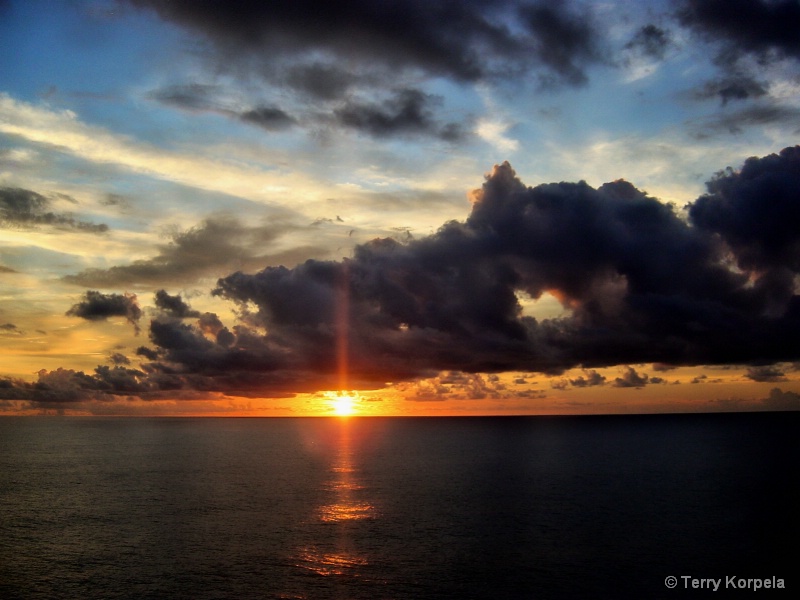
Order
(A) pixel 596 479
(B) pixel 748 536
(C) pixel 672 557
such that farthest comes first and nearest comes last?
(A) pixel 596 479, (B) pixel 748 536, (C) pixel 672 557

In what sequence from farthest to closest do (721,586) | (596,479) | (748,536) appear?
(596,479)
(748,536)
(721,586)

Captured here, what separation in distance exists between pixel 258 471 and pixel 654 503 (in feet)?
352

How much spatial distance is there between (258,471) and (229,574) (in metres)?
105

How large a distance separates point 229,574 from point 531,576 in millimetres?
35152

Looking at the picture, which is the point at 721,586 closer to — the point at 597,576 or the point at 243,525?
the point at 597,576

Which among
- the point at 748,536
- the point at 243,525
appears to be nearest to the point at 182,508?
the point at 243,525

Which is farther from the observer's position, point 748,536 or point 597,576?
point 748,536

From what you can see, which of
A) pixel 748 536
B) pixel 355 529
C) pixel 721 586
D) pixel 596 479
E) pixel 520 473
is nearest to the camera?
pixel 721 586

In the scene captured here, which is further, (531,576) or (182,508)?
(182,508)

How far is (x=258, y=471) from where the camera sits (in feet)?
569

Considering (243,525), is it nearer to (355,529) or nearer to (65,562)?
(355,529)

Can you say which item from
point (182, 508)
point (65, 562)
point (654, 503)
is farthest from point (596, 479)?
point (65, 562)

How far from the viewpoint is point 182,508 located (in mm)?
111875

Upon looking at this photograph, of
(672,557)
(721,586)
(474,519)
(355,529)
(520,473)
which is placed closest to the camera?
(721,586)
